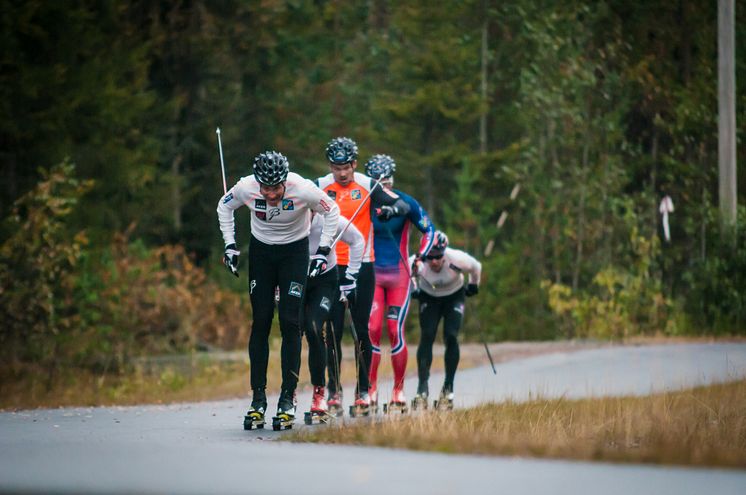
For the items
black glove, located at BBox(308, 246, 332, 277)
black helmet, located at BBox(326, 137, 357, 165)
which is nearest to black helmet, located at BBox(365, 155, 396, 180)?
black helmet, located at BBox(326, 137, 357, 165)

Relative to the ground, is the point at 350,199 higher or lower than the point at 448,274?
higher

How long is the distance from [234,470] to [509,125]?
113ft

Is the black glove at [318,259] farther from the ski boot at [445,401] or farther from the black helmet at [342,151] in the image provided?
the ski boot at [445,401]

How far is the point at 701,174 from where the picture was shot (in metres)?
30.6

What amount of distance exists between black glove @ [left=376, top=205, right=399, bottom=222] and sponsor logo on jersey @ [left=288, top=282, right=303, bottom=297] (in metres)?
2.10

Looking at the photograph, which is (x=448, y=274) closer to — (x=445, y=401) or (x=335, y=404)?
(x=445, y=401)

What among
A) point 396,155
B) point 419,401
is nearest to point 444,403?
point 419,401

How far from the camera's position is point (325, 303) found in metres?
14.3

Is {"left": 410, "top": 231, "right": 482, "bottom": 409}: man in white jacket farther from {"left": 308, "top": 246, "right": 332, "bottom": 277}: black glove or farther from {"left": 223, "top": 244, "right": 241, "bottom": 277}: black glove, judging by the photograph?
{"left": 223, "top": 244, "right": 241, "bottom": 277}: black glove

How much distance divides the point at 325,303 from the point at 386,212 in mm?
1490

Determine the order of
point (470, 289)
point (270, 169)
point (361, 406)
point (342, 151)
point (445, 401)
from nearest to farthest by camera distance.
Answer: point (270, 169), point (361, 406), point (342, 151), point (445, 401), point (470, 289)

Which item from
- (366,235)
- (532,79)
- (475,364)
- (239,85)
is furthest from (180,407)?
(239,85)

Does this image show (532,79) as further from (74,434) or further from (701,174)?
(74,434)

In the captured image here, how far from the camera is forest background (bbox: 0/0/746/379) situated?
84.0ft
